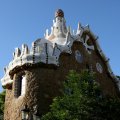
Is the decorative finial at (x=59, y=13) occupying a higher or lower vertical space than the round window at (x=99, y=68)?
higher

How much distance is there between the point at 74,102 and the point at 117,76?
10.6 metres

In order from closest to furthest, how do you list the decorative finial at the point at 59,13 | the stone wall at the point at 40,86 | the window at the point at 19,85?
the stone wall at the point at 40,86 < the window at the point at 19,85 < the decorative finial at the point at 59,13

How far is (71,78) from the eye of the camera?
15.0m

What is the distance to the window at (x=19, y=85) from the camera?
18.3 meters

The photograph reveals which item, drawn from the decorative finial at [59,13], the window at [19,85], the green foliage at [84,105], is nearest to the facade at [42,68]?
the window at [19,85]

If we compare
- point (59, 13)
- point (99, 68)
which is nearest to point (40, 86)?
point (99, 68)

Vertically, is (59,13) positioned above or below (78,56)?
above

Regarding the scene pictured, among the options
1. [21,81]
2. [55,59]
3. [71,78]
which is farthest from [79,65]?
[71,78]

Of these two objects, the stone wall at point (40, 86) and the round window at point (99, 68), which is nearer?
the stone wall at point (40, 86)

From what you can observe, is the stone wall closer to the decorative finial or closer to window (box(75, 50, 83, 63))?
window (box(75, 50, 83, 63))

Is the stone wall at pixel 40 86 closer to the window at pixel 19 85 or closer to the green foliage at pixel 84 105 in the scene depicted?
the window at pixel 19 85

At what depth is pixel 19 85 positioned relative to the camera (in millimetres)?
18594

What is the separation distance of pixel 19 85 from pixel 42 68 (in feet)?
5.21

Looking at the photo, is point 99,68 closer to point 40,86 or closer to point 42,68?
point 42,68
